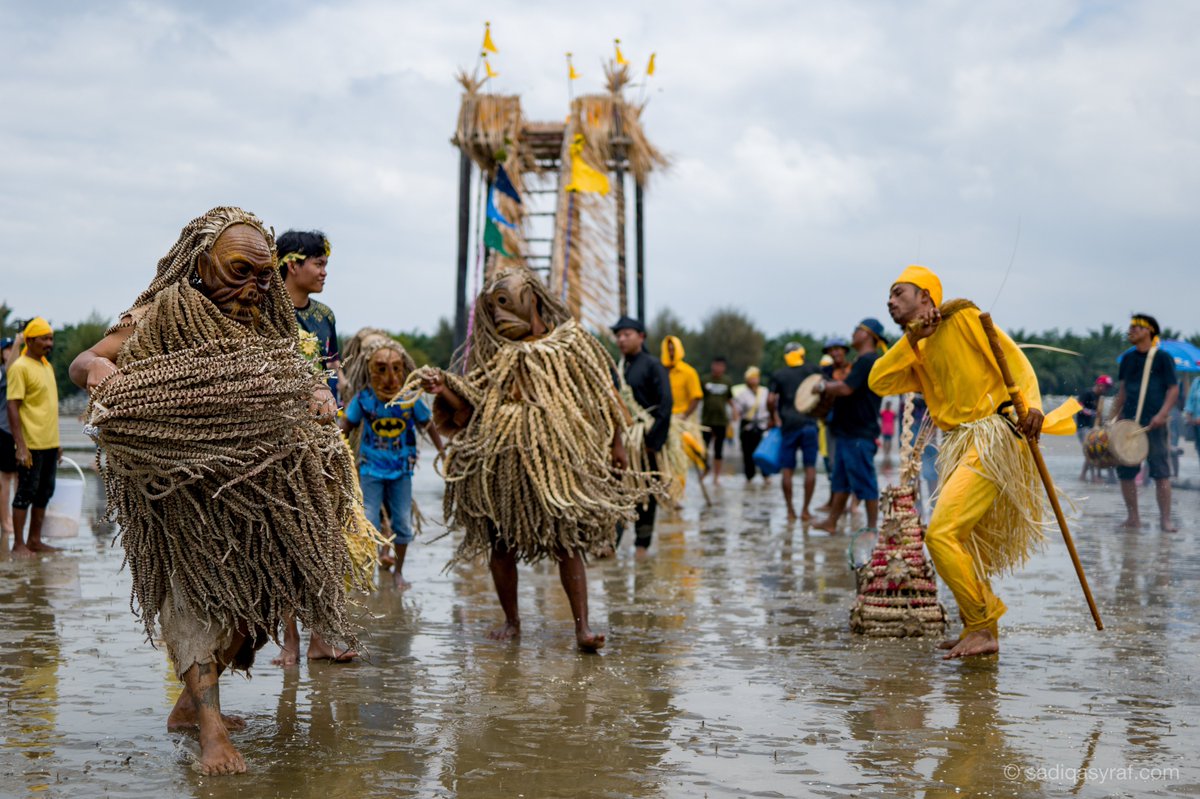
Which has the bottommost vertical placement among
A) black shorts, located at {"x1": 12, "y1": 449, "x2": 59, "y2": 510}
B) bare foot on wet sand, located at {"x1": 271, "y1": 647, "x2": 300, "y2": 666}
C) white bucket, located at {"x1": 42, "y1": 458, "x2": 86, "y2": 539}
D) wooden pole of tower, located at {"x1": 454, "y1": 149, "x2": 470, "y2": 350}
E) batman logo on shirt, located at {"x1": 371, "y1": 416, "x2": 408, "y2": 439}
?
bare foot on wet sand, located at {"x1": 271, "y1": 647, "x2": 300, "y2": 666}

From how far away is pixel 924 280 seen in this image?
688 cm

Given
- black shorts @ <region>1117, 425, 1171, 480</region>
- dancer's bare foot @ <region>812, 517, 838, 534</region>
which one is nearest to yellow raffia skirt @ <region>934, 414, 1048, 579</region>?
dancer's bare foot @ <region>812, 517, 838, 534</region>

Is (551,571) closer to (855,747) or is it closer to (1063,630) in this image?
(1063,630)

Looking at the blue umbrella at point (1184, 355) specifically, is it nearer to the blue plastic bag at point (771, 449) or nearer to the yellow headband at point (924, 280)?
the blue plastic bag at point (771, 449)

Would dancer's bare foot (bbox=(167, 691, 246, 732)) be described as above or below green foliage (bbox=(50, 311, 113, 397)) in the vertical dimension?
below

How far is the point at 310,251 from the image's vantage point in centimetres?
634

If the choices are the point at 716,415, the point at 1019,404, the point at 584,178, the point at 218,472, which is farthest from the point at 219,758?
the point at 716,415

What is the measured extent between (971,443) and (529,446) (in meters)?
2.14

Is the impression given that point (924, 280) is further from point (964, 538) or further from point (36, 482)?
point (36, 482)

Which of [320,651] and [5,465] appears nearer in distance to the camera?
[320,651]

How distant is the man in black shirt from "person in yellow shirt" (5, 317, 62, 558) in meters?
9.20

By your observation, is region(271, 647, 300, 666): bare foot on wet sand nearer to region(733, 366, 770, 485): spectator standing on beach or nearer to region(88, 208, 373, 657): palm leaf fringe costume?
region(88, 208, 373, 657): palm leaf fringe costume

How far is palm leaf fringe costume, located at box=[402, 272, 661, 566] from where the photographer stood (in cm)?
678

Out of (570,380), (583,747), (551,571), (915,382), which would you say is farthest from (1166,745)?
(551,571)
